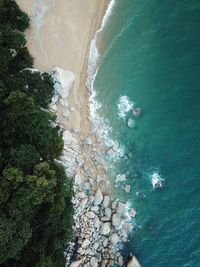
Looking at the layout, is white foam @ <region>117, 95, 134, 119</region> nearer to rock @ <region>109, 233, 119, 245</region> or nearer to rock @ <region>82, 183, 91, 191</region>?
rock @ <region>82, 183, 91, 191</region>

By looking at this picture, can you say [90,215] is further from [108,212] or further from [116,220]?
[116,220]

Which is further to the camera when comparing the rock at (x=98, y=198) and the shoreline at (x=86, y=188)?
the rock at (x=98, y=198)

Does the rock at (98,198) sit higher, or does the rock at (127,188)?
the rock at (127,188)

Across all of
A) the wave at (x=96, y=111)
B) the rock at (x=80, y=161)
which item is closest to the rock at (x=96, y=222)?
the rock at (x=80, y=161)

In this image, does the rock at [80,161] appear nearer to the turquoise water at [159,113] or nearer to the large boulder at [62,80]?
the turquoise water at [159,113]

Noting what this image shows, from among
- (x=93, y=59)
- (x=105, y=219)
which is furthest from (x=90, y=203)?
(x=93, y=59)

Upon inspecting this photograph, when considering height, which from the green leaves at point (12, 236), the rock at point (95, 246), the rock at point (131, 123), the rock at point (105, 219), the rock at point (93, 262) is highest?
the rock at point (131, 123)
